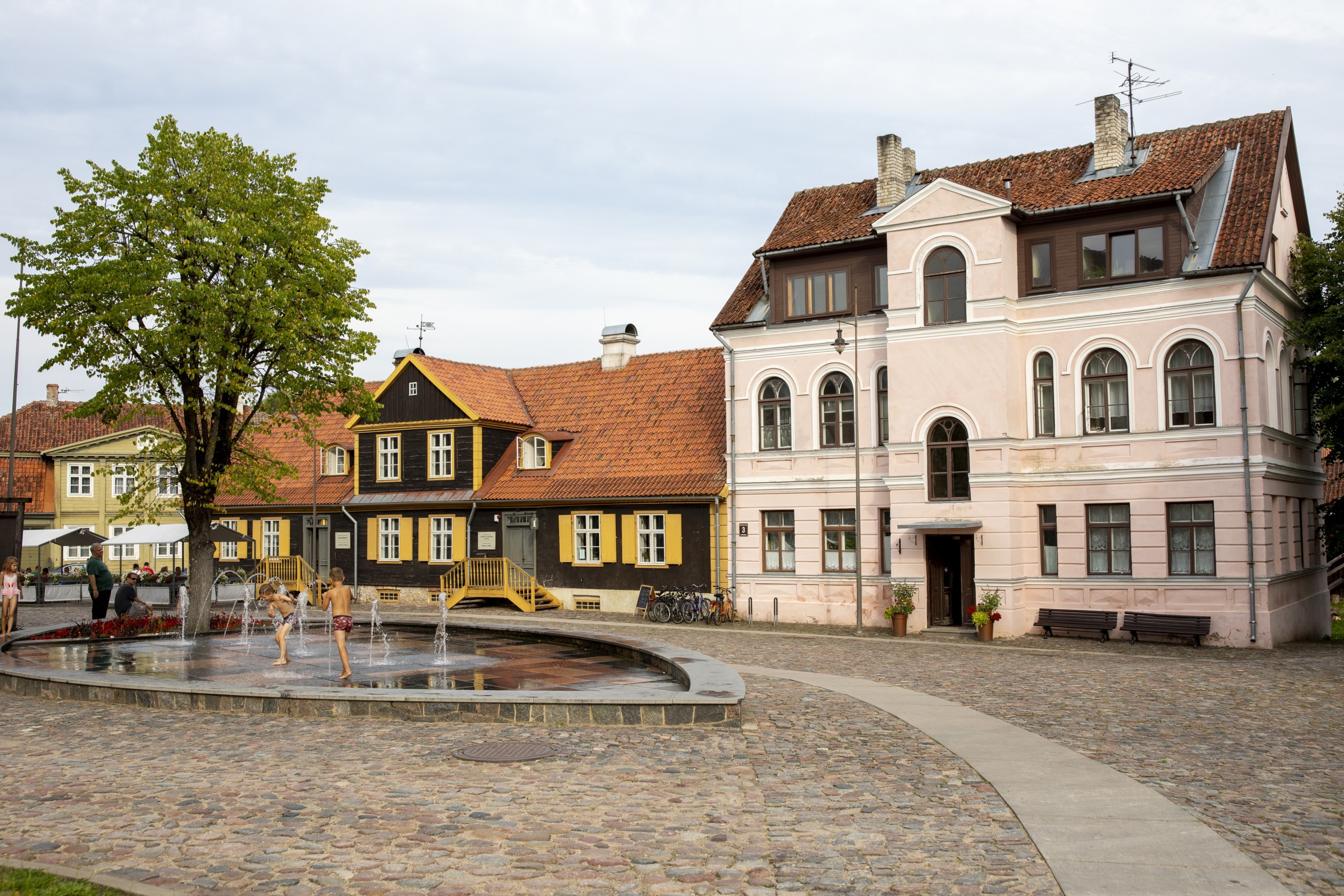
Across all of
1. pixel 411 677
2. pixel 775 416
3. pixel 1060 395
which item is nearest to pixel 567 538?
pixel 775 416

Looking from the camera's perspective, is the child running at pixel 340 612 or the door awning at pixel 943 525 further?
the door awning at pixel 943 525

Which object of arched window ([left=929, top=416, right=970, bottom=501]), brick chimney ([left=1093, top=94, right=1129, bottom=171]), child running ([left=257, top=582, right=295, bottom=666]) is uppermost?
brick chimney ([left=1093, top=94, right=1129, bottom=171])

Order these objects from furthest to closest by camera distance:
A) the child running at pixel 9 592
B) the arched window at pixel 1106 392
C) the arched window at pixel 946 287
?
the arched window at pixel 946 287 → the arched window at pixel 1106 392 → the child running at pixel 9 592

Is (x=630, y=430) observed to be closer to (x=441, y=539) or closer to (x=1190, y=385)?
(x=441, y=539)

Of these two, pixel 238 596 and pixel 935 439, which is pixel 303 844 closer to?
pixel 935 439

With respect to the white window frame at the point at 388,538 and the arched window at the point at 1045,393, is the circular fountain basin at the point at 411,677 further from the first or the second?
the white window frame at the point at 388,538

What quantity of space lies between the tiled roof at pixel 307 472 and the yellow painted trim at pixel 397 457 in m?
1.50

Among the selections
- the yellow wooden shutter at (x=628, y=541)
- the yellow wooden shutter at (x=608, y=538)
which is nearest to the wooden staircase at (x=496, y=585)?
the yellow wooden shutter at (x=608, y=538)

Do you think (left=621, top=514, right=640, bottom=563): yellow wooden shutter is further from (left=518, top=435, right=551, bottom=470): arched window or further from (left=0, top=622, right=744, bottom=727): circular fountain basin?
(left=0, top=622, right=744, bottom=727): circular fountain basin

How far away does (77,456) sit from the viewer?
177 feet

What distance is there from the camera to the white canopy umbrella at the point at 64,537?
38.8 meters

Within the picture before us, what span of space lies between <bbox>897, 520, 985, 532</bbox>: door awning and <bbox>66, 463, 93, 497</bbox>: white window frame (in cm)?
4154

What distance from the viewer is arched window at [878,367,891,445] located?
29188 mm

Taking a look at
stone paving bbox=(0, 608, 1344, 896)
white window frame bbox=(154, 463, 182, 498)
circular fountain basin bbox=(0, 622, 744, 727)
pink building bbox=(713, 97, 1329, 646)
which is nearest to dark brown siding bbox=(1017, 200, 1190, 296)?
pink building bbox=(713, 97, 1329, 646)
